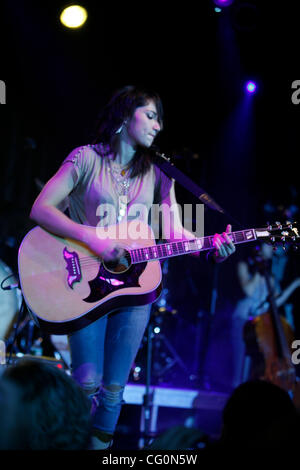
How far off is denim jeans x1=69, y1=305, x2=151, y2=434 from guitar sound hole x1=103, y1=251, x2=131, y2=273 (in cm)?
26

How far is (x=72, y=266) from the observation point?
302 centimetres

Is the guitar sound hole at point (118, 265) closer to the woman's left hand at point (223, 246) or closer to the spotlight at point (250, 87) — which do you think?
the woman's left hand at point (223, 246)

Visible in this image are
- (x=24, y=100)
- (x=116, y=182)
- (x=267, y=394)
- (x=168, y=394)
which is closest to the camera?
(x=267, y=394)

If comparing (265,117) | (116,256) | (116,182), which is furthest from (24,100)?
(116,256)

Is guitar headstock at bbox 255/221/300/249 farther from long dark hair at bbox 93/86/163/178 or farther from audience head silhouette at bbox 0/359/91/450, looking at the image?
audience head silhouette at bbox 0/359/91/450

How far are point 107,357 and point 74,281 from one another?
0.53 m

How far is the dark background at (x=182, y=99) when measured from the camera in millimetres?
5227

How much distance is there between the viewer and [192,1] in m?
4.89

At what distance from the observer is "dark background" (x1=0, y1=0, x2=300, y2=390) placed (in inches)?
206

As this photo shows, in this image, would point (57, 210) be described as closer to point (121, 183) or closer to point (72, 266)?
point (72, 266)

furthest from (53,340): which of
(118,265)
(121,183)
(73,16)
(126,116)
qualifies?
(73,16)

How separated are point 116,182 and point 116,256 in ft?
1.91

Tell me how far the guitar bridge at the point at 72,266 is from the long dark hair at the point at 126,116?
0.73 meters

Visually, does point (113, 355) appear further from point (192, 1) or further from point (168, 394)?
point (192, 1)
